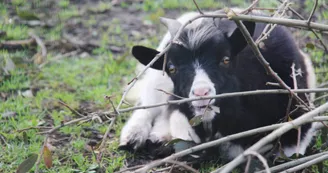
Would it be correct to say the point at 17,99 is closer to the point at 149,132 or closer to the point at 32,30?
the point at 149,132

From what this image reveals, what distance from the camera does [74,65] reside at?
6.64 meters

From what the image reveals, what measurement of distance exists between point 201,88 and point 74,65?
3.36m

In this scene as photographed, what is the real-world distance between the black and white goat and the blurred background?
235 millimetres

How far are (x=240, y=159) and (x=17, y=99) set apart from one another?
3665 mm

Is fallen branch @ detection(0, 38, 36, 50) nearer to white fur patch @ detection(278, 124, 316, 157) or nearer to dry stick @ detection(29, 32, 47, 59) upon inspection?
dry stick @ detection(29, 32, 47, 59)

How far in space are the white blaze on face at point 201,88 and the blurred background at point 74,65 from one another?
59 cm

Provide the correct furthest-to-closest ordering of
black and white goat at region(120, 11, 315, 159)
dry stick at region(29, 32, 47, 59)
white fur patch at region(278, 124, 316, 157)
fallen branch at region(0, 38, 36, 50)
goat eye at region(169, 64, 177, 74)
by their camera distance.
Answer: fallen branch at region(0, 38, 36, 50)
dry stick at region(29, 32, 47, 59)
white fur patch at region(278, 124, 316, 157)
goat eye at region(169, 64, 177, 74)
black and white goat at region(120, 11, 315, 159)

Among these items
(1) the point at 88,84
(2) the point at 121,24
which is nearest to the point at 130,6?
(2) the point at 121,24

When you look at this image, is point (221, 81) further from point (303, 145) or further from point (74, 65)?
point (74, 65)

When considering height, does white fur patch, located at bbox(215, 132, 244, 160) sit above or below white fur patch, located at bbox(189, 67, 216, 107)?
below

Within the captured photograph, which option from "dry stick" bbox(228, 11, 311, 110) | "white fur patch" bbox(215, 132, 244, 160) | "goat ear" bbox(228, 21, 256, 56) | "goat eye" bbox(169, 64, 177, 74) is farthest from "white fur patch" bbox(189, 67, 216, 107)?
"white fur patch" bbox(215, 132, 244, 160)

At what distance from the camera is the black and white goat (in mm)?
3885

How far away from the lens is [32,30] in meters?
7.55

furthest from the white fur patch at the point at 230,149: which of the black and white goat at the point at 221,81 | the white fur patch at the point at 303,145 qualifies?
the white fur patch at the point at 303,145
